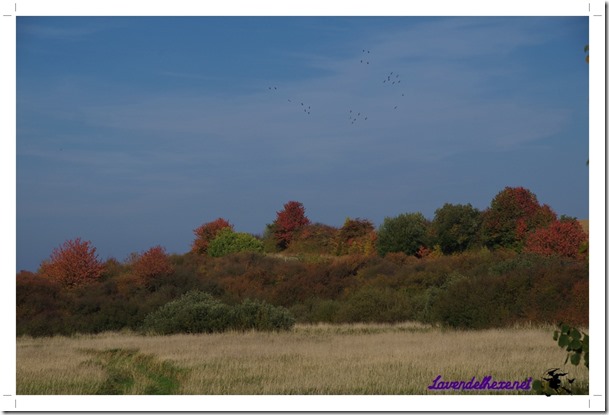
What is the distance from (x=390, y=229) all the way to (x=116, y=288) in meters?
10.6

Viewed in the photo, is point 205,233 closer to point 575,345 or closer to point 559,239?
point 559,239

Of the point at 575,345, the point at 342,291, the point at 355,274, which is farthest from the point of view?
the point at 355,274

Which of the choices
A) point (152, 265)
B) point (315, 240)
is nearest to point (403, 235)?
point (315, 240)

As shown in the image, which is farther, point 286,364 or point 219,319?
point 219,319

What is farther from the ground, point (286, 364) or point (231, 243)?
point (231, 243)

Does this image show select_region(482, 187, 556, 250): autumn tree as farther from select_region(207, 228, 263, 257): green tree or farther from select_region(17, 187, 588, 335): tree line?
select_region(207, 228, 263, 257): green tree

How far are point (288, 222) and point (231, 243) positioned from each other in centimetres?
218

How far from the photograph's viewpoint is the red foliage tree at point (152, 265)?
24.4 meters

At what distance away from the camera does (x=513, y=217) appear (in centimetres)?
2736

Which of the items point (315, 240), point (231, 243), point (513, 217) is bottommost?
point (231, 243)
